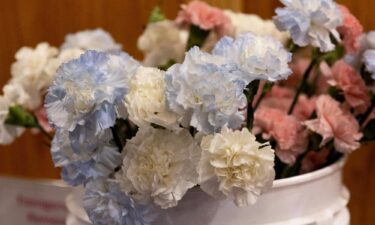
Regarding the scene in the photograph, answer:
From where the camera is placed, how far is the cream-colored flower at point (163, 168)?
45 centimetres

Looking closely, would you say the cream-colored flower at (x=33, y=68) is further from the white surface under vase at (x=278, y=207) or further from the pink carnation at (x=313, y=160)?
the pink carnation at (x=313, y=160)

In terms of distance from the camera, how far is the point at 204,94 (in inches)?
16.9

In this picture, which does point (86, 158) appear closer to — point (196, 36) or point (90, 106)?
point (90, 106)

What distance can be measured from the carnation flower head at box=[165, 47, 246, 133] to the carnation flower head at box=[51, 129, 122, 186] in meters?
0.07

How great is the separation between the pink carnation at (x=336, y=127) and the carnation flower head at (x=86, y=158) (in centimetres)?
19

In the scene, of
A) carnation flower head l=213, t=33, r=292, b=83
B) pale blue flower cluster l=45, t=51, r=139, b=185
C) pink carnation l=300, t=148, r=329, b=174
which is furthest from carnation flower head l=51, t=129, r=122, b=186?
pink carnation l=300, t=148, r=329, b=174

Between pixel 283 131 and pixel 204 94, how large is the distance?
6.3 inches

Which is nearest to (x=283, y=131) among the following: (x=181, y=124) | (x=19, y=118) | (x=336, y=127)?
(x=336, y=127)

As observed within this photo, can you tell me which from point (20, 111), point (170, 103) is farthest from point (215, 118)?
point (20, 111)

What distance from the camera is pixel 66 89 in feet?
1.45

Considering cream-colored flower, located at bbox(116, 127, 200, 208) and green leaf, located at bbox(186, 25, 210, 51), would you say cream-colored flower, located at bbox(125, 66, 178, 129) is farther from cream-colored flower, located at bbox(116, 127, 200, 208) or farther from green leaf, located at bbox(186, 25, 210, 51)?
green leaf, located at bbox(186, 25, 210, 51)

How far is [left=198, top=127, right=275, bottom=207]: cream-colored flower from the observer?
43 cm

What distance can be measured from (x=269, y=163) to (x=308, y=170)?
0.60 ft

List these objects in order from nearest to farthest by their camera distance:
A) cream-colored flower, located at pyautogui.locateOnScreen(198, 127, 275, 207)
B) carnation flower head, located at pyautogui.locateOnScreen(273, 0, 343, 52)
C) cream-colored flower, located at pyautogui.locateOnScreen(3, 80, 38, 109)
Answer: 1. cream-colored flower, located at pyautogui.locateOnScreen(198, 127, 275, 207)
2. carnation flower head, located at pyautogui.locateOnScreen(273, 0, 343, 52)
3. cream-colored flower, located at pyautogui.locateOnScreen(3, 80, 38, 109)
